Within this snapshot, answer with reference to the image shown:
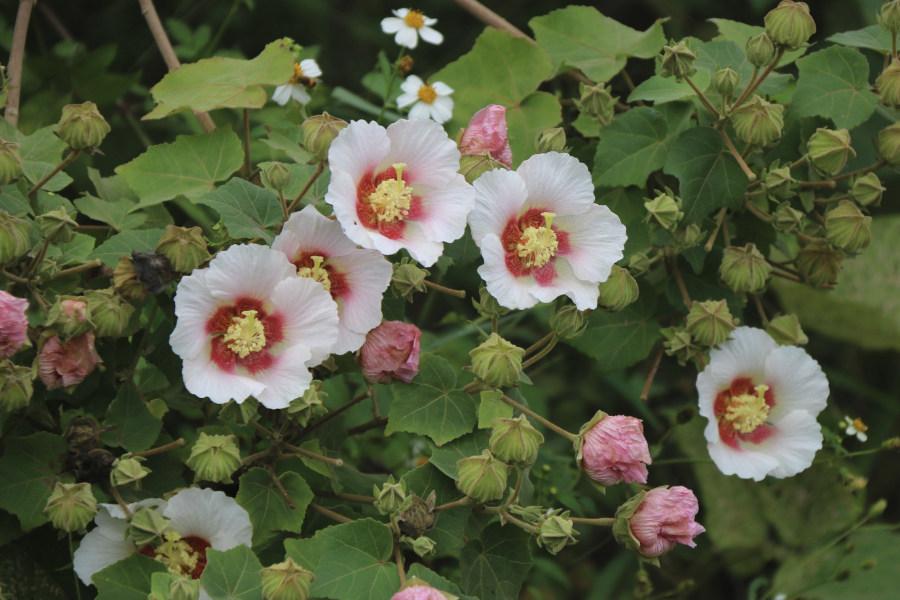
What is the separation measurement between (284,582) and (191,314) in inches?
13.2

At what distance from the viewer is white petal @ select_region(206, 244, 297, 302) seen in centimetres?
102

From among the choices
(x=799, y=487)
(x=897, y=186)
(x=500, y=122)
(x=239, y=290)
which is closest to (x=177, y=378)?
(x=239, y=290)

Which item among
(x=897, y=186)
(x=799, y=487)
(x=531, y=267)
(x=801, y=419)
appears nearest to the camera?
(x=531, y=267)

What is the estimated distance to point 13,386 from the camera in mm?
1014

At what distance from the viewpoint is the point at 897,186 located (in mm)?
2578

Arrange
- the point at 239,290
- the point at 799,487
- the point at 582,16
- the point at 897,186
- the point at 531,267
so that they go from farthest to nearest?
the point at 897,186 < the point at 799,487 < the point at 582,16 < the point at 531,267 < the point at 239,290

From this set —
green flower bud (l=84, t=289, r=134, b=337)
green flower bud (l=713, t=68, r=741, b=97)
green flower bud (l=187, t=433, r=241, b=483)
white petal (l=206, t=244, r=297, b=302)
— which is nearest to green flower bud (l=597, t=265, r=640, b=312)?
green flower bud (l=713, t=68, r=741, b=97)

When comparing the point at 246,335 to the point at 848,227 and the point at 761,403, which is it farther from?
the point at 848,227

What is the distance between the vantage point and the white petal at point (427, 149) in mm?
1109

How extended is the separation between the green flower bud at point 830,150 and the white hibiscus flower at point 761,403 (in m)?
0.27

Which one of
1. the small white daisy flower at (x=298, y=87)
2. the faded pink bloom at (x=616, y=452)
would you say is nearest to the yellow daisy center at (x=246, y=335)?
the faded pink bloom at (x=616, y=452)

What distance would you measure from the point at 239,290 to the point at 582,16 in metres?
0.98

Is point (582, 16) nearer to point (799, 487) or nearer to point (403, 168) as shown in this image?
point (403, 168)

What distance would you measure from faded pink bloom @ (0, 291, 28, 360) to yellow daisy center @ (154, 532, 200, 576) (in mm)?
303
